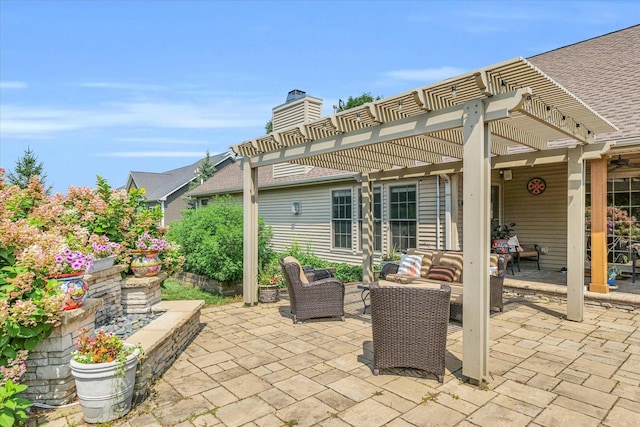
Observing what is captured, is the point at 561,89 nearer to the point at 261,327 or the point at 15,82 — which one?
the point at 261,327

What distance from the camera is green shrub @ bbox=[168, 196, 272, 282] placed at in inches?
311

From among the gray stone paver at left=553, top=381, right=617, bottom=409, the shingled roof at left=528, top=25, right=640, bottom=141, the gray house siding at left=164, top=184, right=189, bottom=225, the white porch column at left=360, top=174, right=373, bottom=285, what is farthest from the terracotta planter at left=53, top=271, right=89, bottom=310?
the gray house siding at left=164, top=184, right=189, bottom=225

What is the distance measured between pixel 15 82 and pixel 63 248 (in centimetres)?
868

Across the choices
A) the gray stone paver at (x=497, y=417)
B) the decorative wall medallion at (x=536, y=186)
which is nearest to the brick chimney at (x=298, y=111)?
the decorative wall medallion at (x=536, y=186)

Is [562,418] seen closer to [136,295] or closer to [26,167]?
[136,295]

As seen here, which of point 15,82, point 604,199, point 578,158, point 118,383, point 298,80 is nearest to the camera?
point 118,383

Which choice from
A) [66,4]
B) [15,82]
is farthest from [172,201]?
[66,4]

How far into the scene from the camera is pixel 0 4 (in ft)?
18.1

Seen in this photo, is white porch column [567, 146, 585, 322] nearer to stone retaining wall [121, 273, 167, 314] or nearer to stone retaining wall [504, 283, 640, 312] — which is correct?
stone retaining wall [504, 283, 640, 312]

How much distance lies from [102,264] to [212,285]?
437 centimetres

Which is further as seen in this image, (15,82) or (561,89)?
(15,82)

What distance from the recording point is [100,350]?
110 inches

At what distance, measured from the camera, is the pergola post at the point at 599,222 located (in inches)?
232

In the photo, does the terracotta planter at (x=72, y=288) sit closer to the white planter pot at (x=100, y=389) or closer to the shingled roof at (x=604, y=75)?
the white planter pot at (x=100, y=389)
